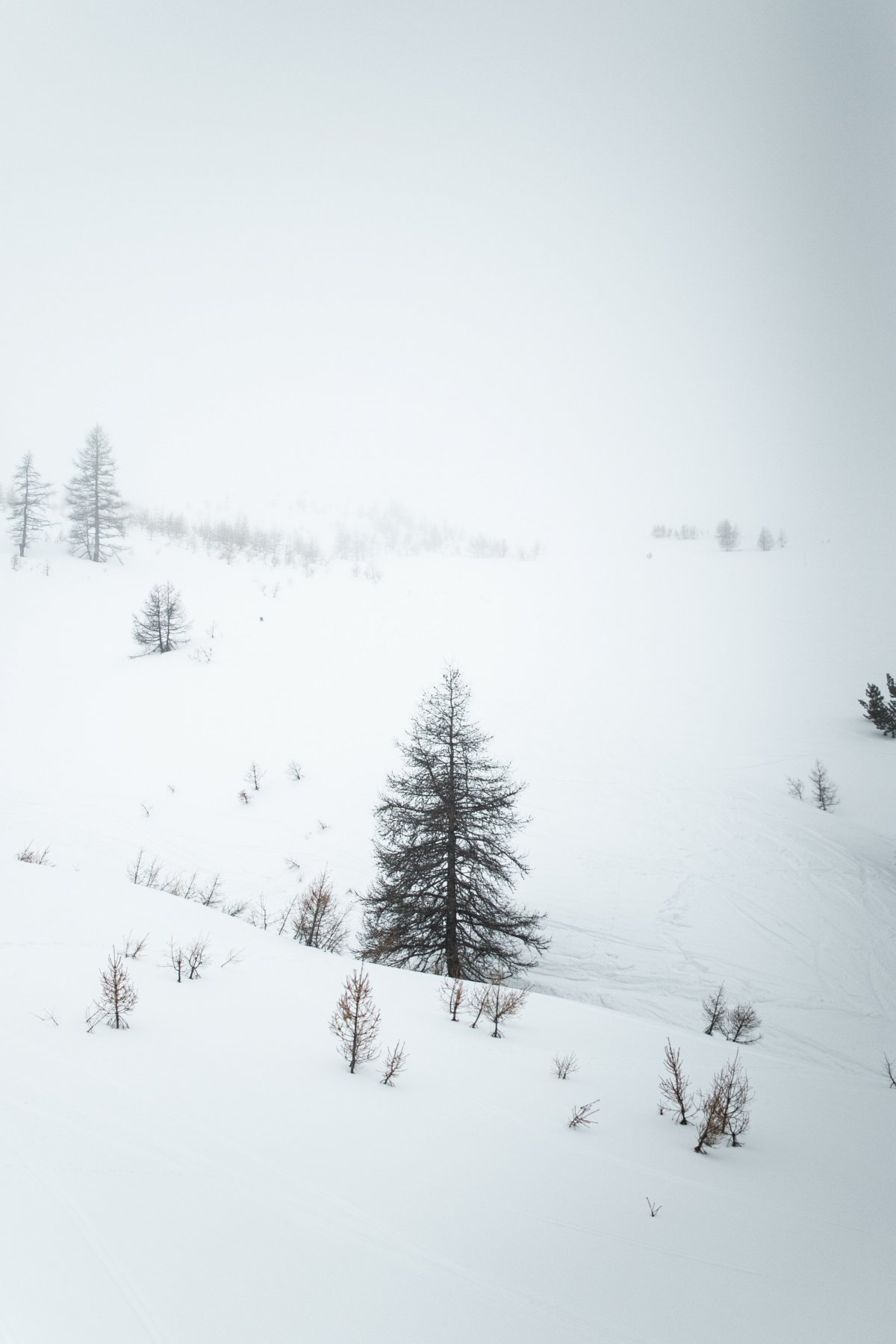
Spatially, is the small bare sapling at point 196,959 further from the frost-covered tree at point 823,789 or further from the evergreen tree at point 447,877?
the frost-covered tree at point 823,789

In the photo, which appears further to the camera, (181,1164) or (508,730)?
(508,730)

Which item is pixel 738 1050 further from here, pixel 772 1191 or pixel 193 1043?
pixel 193 1043

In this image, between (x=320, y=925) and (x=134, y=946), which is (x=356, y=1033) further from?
(x=320, y=925)

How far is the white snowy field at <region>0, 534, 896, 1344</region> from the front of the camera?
299cm

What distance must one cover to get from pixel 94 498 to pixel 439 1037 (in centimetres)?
4933

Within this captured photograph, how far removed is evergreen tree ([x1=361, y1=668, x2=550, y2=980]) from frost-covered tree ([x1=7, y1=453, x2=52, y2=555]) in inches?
1703

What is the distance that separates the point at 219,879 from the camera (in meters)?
14.9

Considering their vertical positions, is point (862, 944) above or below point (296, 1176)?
below

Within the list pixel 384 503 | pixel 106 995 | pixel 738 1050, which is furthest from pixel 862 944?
pixel 384 503

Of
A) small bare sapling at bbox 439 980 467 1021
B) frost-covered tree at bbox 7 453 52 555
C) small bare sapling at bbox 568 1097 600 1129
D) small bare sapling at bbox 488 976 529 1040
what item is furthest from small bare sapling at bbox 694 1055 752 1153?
frost-covered tree at bbox 7 453 52 555

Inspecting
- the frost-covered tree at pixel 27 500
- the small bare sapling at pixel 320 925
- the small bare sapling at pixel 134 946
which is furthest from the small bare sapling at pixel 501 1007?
the frost-covered tree at pixel 27 500

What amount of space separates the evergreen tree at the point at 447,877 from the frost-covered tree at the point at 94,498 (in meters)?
42.9

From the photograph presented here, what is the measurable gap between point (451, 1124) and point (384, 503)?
109m

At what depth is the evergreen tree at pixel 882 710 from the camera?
75.0 ft
